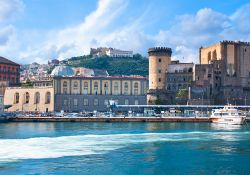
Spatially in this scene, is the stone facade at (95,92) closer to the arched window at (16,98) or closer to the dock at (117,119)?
the arched window at (16,98)

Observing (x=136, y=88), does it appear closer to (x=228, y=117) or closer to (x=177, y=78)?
(x=177, y=78)

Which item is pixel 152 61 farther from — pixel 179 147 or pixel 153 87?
pixel 179 147

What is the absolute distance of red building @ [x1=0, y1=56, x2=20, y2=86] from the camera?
5330 inches

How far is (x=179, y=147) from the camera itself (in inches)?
1822

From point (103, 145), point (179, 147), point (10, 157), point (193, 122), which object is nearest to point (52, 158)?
point (10, 157)

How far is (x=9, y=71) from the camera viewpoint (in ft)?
454

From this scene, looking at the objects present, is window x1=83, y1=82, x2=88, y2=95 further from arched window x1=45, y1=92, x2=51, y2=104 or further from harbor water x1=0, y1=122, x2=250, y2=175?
harbor water x1=0, y1=122, x2=250, y2=175

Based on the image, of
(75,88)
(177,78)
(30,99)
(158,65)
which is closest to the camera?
(75,88)

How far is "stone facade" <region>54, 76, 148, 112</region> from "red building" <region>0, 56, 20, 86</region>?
29.9 meters

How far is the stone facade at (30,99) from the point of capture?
361ft

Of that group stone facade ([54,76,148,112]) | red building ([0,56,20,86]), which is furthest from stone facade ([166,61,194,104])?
red building ([0,56,20,86])

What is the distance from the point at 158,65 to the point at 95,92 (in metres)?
16.9

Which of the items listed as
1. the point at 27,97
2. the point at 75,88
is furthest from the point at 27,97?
the point at 75,88

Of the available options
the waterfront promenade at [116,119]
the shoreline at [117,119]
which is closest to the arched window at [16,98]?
the waterfront promenade at [116,119]
